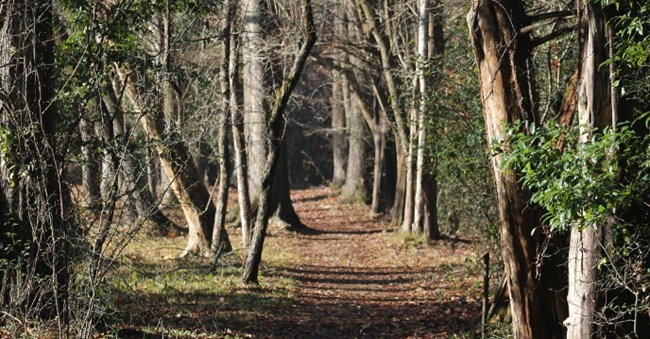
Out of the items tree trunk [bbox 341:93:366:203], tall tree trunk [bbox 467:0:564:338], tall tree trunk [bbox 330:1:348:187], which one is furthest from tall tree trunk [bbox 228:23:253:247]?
A: tree trunk [bbox 341:93:366:203]

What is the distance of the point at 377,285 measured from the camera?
1867 centimetres

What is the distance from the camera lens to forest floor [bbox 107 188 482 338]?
12938mm

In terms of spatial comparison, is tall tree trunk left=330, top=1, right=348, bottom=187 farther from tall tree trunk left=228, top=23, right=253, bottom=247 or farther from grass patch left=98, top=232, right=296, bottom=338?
grass patch left=98, top=232, right=296, bottom=338

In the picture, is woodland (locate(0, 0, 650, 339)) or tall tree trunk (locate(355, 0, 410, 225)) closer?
woodland (locate(0, 0, 650, 339))

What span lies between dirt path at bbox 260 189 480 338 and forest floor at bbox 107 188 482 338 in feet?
0.08

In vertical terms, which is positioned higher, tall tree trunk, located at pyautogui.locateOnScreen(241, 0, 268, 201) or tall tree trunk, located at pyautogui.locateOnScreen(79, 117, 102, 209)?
tall tree trunk, located at pyautogui.locateOnScreen(241, 0, 268, 201)

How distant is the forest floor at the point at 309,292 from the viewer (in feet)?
42.4

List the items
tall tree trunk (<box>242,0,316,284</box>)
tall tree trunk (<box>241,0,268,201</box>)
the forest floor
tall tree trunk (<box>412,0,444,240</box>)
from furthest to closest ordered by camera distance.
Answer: tall tree trunk (<box>241,0,268,201</box>) → tall tree trunk (<box>412,0,444,240</box>) → tall tree trunk (<box>242,0,316,284</box>) → the forest floor

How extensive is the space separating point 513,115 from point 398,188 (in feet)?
56.3

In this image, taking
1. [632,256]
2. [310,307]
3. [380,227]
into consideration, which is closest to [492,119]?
[632,256]

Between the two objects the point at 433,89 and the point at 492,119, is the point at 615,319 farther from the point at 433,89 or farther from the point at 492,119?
the point at 433,89

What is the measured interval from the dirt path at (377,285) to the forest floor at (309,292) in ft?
0.08

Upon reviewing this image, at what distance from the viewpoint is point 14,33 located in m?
10.6

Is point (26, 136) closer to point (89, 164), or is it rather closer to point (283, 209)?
point (89, 164)
